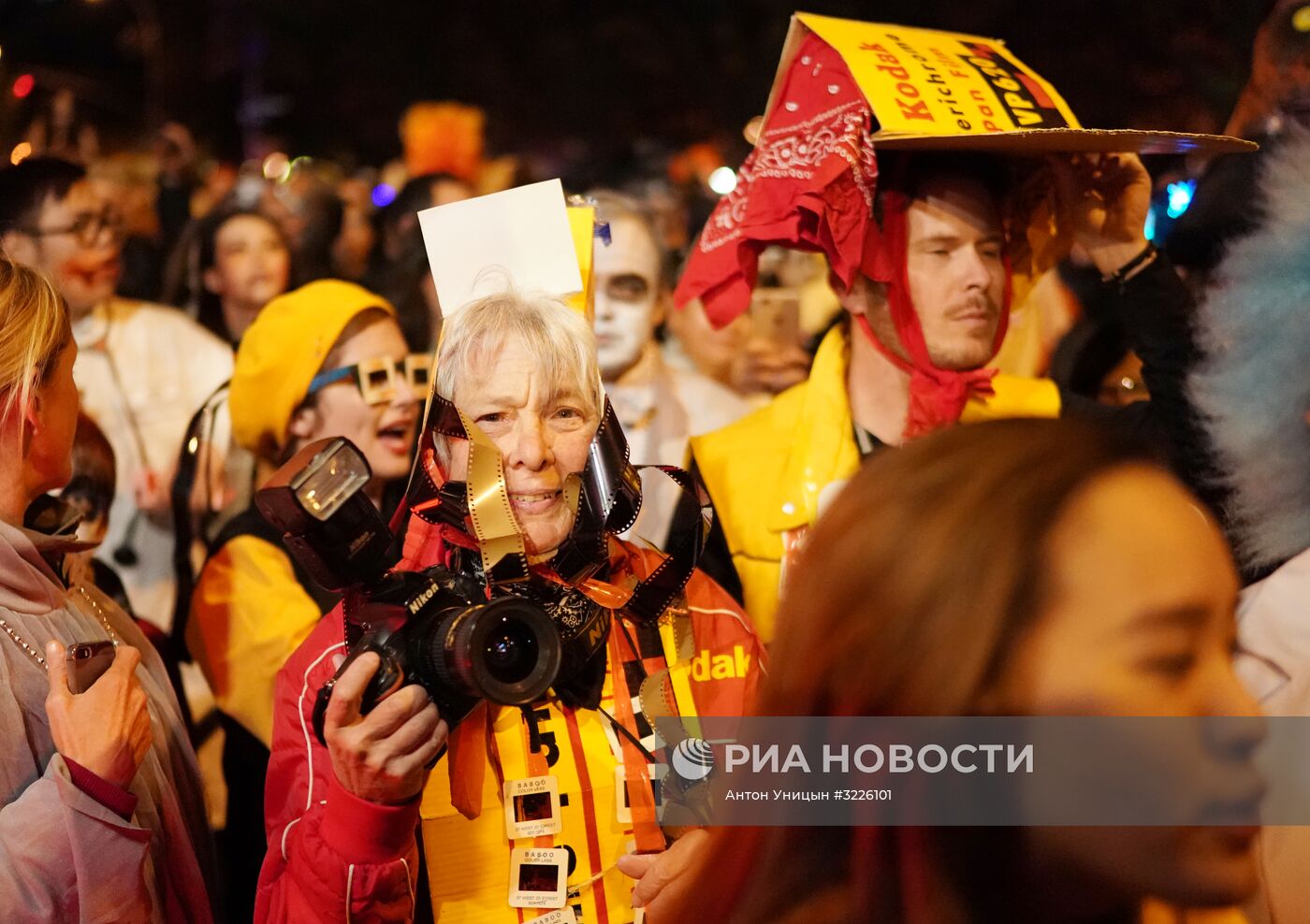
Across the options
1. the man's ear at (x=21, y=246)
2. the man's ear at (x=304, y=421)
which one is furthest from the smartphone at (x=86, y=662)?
the man's ear at (x=21, y=246)

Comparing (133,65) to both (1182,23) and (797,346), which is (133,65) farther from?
(1182,23)

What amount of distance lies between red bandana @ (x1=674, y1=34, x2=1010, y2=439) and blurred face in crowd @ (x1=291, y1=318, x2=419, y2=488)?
834 mm

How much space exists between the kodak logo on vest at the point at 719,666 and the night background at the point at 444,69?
10.7ft

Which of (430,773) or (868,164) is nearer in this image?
(430,773)

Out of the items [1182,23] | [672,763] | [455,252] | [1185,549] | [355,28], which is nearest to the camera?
[1185,549]

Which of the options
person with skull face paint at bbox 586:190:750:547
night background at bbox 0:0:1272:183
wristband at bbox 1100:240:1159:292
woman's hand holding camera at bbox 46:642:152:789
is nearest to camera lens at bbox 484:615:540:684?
woman's hand holding camera at bbox 46:642:152:789

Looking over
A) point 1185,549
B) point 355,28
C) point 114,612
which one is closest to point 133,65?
point 355,28

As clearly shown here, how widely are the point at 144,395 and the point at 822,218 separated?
222 cm

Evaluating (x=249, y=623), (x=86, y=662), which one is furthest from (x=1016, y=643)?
(x=249, y=623)

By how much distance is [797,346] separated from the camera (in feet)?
12.8

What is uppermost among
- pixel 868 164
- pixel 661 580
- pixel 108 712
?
pixel 868 164

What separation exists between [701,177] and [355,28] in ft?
6.87

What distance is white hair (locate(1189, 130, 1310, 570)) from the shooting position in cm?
185

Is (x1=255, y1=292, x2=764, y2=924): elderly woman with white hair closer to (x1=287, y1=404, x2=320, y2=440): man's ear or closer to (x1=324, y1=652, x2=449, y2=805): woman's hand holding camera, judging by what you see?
(x1=324, y1=652, x2=449, y2=805): woman's hand holding camera
